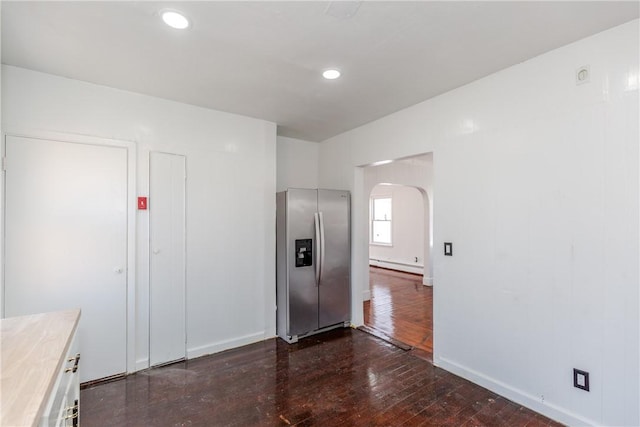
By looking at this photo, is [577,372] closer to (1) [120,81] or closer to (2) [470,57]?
(2) [470,57]

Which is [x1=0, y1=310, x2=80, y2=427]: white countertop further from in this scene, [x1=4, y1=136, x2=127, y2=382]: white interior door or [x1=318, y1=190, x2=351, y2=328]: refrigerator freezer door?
[x1=318, y1=190, x2=351, y2=328]: refrigerator freezer door

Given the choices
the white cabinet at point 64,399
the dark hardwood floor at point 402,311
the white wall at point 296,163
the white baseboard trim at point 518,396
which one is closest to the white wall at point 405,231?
the dark hardwood floor at point 402,311

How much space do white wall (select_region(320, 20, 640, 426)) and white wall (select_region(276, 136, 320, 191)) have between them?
1.95 m

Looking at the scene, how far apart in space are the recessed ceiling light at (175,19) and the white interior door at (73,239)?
1450 millimetres

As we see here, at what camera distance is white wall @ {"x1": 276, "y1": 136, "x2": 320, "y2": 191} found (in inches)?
172

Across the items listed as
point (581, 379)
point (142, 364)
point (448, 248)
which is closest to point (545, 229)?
point (448, 248)

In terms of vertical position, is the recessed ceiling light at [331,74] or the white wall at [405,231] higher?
the recessed ceiling light at [331,74]

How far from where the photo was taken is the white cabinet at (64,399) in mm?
1049

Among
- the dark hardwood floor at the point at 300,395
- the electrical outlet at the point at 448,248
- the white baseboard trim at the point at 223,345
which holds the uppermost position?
the electrical outlet at the point at 448,248

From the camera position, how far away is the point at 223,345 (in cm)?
336

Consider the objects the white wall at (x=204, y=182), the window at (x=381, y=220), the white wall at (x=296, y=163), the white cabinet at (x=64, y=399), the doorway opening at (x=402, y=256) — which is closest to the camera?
the white cabinet at (x=64, y=399)

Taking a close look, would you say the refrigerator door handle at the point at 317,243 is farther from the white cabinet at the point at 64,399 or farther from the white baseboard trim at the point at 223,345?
the white cabinet at the point at 64,399

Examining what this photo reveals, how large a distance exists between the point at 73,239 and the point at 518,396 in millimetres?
3843

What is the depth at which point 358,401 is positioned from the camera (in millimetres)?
2395
